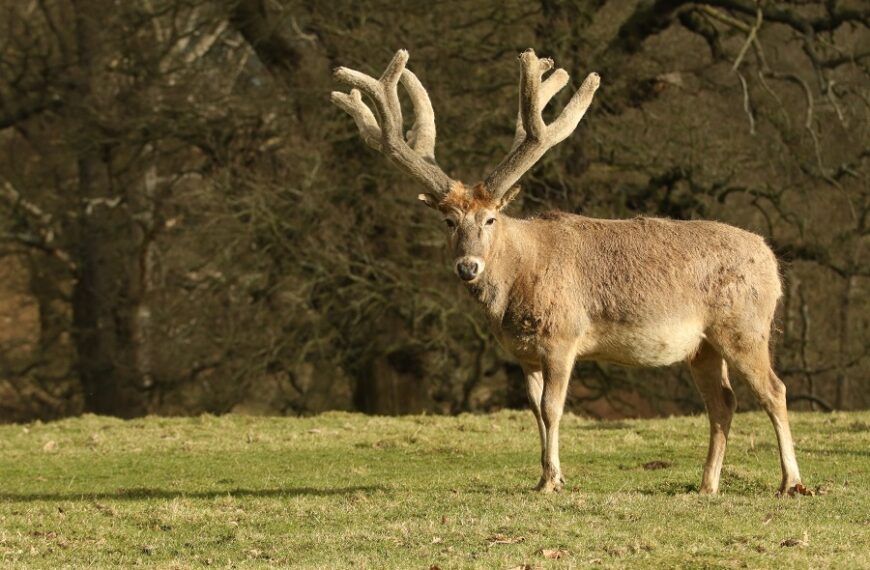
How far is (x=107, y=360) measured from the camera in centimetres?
2850

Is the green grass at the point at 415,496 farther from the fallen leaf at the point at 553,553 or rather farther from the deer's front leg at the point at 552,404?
the deer's front leg at the point at 552,404

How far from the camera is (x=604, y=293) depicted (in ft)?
39.8

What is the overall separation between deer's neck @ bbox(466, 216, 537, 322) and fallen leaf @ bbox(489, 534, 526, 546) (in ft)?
8.52

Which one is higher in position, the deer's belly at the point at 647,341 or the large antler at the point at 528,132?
the large antler at the point at 528,132

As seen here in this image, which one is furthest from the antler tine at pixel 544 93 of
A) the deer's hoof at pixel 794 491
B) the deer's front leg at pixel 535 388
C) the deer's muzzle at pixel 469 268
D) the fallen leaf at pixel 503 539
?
the fallen leaf at pixel 503 539

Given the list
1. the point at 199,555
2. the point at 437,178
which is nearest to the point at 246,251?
the point at 437,178

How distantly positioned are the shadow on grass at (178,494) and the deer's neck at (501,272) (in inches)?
79.3

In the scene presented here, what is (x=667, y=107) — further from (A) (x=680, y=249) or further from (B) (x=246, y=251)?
(A) (x=680, y=249)

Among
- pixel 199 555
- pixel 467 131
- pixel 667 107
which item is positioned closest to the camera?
pixel 199 555

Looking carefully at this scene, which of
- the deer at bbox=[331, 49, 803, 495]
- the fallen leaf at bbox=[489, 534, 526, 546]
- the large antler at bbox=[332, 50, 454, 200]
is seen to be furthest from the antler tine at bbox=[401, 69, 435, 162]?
the fallen leaf at bbox=[489, 534, 526, 546]

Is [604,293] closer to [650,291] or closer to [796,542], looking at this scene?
[650,291]

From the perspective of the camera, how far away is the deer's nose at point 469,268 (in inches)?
460

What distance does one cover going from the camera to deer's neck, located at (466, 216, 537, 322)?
12039 mm

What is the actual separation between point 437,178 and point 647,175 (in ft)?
43.7
